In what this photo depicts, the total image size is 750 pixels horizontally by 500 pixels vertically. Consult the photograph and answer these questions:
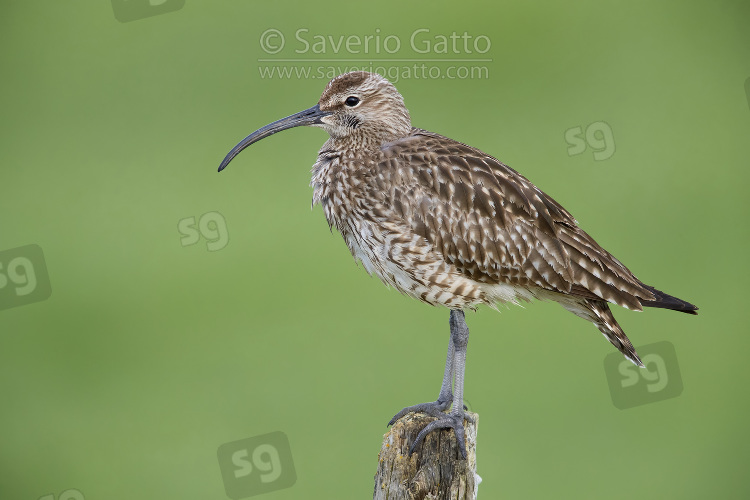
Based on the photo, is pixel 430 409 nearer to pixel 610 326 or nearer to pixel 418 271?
pixel 418 271

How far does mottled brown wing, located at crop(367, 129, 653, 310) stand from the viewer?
8.51m

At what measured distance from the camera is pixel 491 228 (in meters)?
8.55

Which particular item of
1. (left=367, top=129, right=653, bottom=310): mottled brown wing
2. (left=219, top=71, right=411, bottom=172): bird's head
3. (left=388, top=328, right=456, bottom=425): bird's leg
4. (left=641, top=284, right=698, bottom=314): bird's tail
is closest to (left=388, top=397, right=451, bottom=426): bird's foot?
(left=388, top=328, right=456, bottom=425): bird's leg

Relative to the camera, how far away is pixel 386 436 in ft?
26.2

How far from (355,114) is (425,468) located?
3155 millimetres

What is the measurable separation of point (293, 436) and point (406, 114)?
6.70 m

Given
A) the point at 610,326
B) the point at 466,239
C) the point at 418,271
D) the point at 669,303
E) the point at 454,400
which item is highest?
the point at 466,239

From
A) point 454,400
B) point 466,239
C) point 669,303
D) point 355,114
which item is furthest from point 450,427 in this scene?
point 355,114

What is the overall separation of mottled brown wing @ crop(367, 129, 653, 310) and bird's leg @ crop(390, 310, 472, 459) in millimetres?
555

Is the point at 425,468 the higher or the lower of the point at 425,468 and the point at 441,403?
the lower

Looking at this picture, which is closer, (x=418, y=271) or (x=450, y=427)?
(x=450, y=427)

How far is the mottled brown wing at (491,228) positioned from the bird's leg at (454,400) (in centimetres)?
55

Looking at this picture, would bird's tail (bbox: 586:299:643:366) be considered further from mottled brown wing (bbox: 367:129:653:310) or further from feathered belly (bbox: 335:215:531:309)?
feathered belly (bbox: 335:215:531:309)

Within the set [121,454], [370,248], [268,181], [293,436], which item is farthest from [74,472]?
[370,248]
